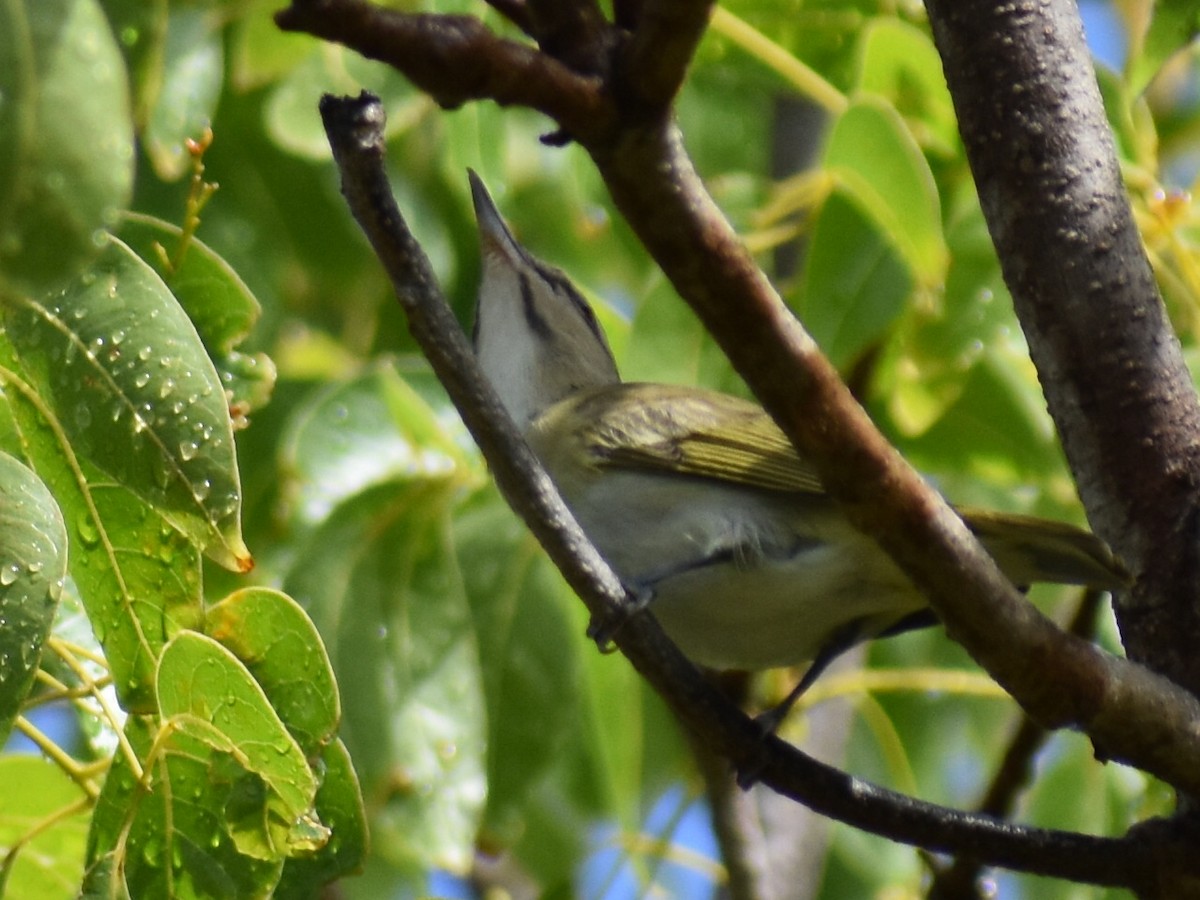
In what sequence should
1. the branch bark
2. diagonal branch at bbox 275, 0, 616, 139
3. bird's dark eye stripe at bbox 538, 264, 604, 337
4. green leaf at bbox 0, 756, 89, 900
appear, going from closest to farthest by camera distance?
diagonal branch at bbox 275, 0, 616, 139, the branch bark, green leaf at bbox 0, 756, 89, 900, bird's dark eye stripe at bbox 538, 264, 604, 337

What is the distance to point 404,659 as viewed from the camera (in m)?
3.10

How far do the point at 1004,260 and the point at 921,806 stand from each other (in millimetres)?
768

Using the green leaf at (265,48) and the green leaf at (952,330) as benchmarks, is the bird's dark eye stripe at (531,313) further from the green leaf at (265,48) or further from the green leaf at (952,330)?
the green leaf at (952,330)

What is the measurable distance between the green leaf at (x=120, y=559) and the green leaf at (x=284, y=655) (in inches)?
2.3

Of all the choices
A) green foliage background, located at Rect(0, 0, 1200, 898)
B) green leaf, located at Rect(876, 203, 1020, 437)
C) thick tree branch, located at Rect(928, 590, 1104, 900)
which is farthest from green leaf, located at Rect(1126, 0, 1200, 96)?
thick tree branch, located at Rect(928, 590, 1104, 900)

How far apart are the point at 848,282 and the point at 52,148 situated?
2.06 m

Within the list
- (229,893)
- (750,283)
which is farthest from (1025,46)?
(229,893)

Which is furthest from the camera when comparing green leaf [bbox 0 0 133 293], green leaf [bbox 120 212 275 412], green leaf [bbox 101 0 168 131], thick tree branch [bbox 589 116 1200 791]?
green leaf [bbox 101 0 168 131]

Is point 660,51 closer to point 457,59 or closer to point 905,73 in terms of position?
point 457,59

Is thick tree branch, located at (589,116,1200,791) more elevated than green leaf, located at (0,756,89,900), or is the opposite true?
thick tree branch, located at (589,116,1200,791)

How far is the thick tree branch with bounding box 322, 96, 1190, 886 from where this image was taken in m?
1.73

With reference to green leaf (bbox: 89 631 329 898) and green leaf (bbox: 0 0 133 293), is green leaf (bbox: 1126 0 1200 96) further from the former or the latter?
green leaf (bbox: 0 0 133 293)

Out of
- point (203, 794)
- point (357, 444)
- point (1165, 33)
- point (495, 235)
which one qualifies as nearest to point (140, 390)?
point (203, 794)

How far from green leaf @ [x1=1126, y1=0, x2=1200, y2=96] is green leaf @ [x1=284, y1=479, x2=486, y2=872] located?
158 centimetres
